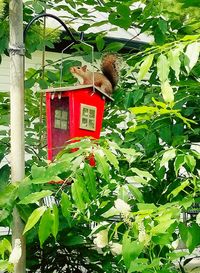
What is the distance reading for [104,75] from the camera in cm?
205

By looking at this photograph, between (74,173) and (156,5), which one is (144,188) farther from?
(156,5)

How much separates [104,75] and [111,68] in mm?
41

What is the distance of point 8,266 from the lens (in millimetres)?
1565

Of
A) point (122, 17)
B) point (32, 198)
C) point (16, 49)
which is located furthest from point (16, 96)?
point (122, 17)

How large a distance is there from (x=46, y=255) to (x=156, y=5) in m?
1.16

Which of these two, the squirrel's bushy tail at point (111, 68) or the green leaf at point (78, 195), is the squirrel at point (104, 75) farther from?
the green leaf at point (78, 195)

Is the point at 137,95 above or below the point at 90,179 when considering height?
above

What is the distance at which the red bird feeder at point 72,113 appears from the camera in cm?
177

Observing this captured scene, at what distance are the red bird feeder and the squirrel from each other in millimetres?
85

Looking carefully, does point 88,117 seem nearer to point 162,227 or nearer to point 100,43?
point 162,227

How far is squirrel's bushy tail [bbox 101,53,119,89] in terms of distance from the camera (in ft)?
6.75

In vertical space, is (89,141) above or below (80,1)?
below

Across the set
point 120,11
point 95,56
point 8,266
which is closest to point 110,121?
point 95,56

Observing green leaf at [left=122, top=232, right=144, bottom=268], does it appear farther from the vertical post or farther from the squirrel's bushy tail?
the squirrel's bushy tail
